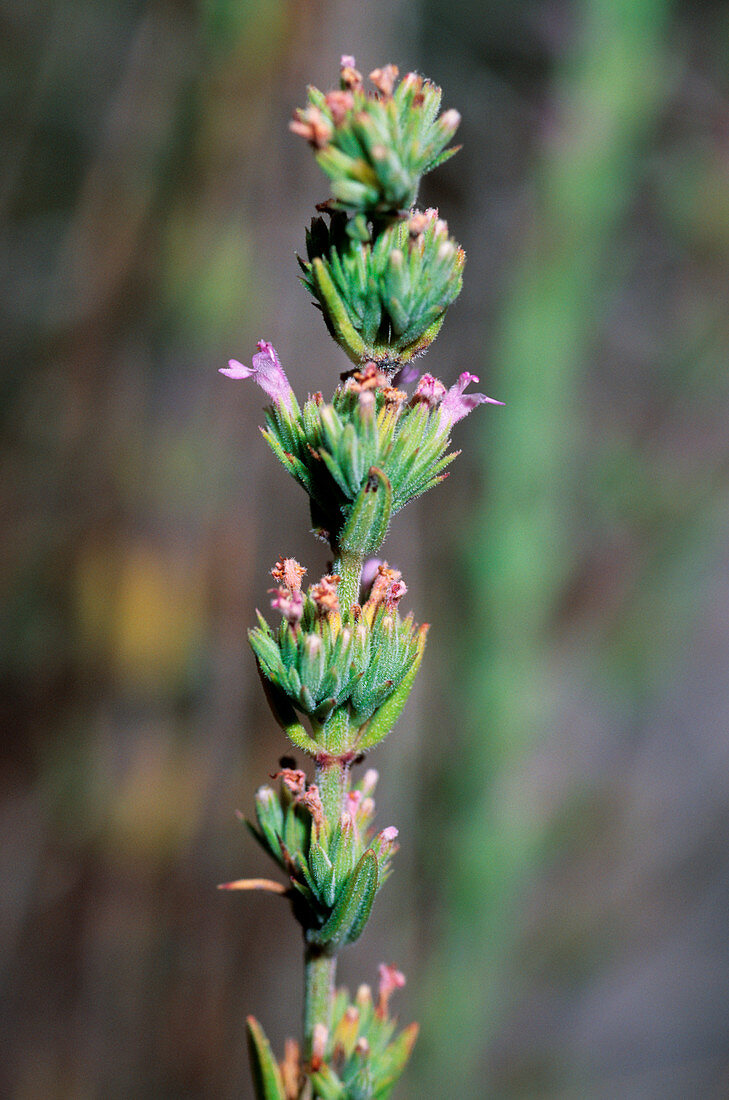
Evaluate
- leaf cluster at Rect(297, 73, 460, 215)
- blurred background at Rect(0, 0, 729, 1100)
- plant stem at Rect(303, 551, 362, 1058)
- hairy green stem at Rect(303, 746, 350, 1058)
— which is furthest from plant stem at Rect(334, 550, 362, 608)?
blurred background at Rect(0, 0, 729, 1100)

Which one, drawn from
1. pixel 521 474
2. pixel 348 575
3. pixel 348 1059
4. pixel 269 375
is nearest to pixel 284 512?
pixel 521 474

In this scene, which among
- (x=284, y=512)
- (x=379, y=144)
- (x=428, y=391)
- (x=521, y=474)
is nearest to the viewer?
(x=379, y=144)

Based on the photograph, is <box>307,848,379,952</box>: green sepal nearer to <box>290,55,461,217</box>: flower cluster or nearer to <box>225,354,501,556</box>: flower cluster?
<box>225,354,501,556</box>: flower cluster

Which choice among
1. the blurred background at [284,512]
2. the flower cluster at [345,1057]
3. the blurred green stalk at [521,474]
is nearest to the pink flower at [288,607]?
the flower cluster at [345,1057]

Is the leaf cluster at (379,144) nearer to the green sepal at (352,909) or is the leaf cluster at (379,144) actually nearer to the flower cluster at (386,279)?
the flower cluster at (386,279)

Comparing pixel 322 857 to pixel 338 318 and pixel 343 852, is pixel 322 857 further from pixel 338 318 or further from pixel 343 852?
pixel 338 318

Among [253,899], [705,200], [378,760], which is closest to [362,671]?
[253,899]
